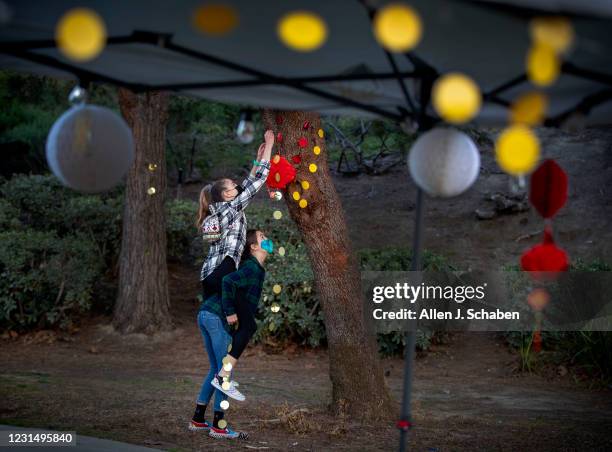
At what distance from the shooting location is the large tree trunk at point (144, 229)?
9.36 meters

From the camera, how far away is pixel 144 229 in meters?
9.36

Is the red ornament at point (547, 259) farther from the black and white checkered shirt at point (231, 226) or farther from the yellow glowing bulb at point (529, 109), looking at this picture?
the black and white checkered shirt at point (231, 226)

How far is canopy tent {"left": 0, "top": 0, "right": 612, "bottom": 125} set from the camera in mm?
2859

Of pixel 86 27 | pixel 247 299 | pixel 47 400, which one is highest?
pixel 86 27

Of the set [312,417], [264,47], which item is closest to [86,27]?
[264,47]

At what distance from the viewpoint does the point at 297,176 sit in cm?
558

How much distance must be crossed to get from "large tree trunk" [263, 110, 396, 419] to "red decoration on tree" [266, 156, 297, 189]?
15 centimetres

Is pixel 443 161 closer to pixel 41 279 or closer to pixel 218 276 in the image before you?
pixel 218 276

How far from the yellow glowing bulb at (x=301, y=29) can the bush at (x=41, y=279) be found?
7.09 meters

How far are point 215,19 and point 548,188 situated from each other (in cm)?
169

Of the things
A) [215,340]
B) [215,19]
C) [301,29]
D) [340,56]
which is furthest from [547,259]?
[215,340]

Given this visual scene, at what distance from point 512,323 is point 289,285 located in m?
2.50

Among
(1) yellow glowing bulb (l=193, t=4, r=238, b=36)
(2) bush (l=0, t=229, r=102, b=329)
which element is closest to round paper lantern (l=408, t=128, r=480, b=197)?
(1) yellow glowing bulb (l=193, t=4, r=238, b=36)

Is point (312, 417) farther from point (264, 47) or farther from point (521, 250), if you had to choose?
point (521, 250)
